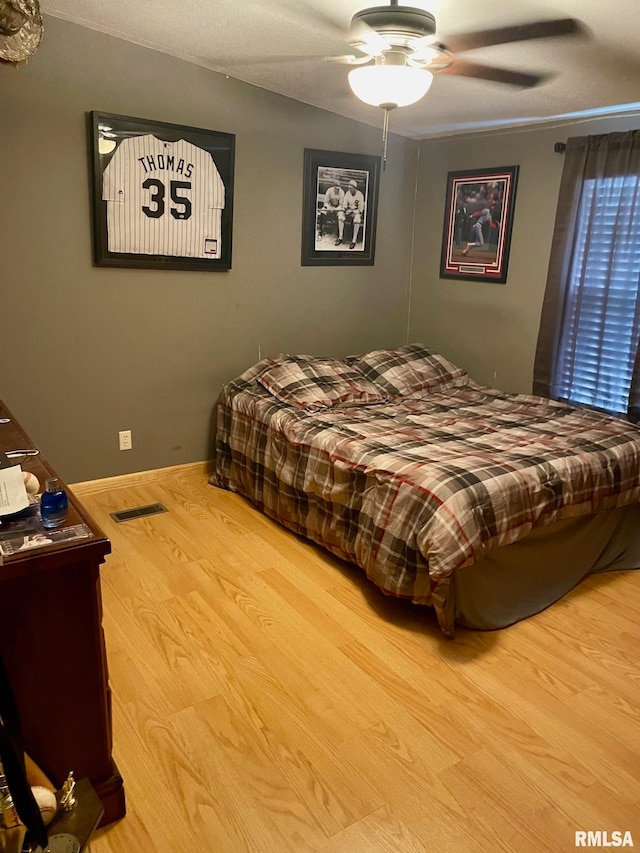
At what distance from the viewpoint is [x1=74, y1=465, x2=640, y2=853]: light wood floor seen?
1.64 metres

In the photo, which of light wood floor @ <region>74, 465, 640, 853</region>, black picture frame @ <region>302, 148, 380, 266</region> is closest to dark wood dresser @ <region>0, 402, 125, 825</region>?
light wood floor @ <region>74, 465, 640, 853</region>

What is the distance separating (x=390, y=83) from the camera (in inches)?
83.9

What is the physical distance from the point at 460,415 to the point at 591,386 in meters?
0.80

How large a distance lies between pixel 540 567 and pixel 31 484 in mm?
1973

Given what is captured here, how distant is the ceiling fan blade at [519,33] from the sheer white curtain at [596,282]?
110 centimetres

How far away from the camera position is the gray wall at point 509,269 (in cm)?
369

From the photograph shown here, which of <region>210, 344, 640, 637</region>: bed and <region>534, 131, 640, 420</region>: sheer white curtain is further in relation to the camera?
<region>534, 131, 640, 420</region>: sheer white curtain

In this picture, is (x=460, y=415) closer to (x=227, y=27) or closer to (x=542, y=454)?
(x=542, y=454)

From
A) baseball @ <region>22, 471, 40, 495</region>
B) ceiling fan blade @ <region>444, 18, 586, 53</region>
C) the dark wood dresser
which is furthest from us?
ceiling fan blade @ <region>444, 18, 586, 53</region>

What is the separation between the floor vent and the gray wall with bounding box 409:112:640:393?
2238mm

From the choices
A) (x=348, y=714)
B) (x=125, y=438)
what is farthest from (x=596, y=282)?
(x=125, y=438)

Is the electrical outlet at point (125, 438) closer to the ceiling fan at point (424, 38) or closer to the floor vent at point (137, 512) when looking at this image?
the floor vent at point (137, 512)

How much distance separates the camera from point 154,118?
3314 millimetres

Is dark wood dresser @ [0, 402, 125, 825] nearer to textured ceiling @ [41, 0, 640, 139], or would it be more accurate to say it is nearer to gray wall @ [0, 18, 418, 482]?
gray wall @ [0, 18, 418, 482]
